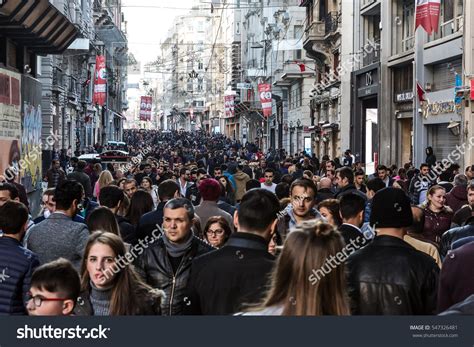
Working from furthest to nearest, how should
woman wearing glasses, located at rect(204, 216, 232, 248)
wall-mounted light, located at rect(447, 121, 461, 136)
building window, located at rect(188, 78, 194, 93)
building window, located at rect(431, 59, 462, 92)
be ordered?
building window, located at rect(188, 78, 194, 93), building window, located at rect(431, 59, 462, 92), wall-mounted light, located at rect(447, 121, 461, 136), woman wearing glasses, located at rect(204, 216, 232, 248)

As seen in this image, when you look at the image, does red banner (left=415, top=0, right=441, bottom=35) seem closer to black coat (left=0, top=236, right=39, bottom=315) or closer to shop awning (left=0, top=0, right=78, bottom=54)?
shop awning (left=0, top=0, right=78, bottom=54)

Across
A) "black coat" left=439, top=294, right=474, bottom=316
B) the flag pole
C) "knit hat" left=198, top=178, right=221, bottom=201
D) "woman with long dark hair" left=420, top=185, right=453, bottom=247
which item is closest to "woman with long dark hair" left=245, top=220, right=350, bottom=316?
"black coat" left=439, top=294, right=474, bottom=316

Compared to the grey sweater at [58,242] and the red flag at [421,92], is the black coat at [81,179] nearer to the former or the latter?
the grey sweater at [58,242]

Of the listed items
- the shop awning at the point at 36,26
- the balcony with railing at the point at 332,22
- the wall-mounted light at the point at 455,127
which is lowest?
the wall-mounted light at the point at 455,127

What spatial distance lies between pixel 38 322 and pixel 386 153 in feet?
102

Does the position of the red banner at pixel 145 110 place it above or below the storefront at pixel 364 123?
above

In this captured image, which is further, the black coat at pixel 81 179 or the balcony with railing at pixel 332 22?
the balcony with railing at pixel 332 22

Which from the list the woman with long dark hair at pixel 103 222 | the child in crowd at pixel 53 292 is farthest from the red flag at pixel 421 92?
the child in crowd at pixel 53 292

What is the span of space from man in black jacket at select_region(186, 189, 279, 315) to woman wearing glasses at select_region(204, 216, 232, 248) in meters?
2.41

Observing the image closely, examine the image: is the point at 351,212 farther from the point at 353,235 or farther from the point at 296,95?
the point at 296,95

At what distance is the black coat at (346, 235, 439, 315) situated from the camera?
205 inches

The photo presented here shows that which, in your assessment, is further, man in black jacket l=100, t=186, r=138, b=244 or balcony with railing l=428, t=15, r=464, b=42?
balcony with railing l=428, t=15, r=464, b=42

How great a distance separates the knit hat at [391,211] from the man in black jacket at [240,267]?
25.6 inches

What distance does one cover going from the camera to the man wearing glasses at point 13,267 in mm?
5930
